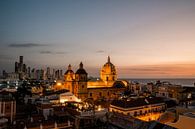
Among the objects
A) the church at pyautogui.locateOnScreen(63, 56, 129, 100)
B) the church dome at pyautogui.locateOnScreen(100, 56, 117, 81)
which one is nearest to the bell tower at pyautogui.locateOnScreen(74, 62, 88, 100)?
the church at pyautogui.locateOnScreen(63, 56, 129, 100)

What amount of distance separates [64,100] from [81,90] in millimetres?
8015

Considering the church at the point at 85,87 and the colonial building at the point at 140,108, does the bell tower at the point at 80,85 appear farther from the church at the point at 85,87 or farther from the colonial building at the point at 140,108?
the colonial building at the point at 140,108

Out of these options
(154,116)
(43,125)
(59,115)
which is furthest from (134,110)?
(43,125)

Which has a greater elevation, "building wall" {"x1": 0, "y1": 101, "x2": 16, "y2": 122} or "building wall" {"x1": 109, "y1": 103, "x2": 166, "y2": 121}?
"building wall" {"x1": 0, "y1": 101, "x2": 16, "y2": 122}

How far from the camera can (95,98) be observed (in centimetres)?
4497

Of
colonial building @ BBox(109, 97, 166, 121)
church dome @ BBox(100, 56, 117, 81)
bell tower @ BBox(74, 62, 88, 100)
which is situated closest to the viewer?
colonial building @ BBox(109, 97, 166, 121)

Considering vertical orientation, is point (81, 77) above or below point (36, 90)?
above

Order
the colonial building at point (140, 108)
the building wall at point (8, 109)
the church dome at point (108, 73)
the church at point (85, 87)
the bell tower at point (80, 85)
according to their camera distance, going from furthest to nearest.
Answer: the church dome at point (108, 73)
the church at point (85, 87)
the bell tower at point (80, 85)
the colonial building at point (140, 108)
the building wall at point (8, 109)

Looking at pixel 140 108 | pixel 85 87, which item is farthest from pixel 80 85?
pixel 140 108

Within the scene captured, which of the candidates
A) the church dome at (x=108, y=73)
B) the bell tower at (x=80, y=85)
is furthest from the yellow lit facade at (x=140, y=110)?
the church dome at (x=108, y=73)

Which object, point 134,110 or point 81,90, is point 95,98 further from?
point 134,110

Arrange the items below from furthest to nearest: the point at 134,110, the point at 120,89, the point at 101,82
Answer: the point at 101,82, the point at 120,89, the point at 134,110

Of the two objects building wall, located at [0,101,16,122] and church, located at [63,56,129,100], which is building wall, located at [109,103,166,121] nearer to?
church, located at [63,56,129,100]

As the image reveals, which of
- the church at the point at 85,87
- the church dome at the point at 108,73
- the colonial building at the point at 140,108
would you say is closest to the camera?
the colonial building at the point at 140,108
